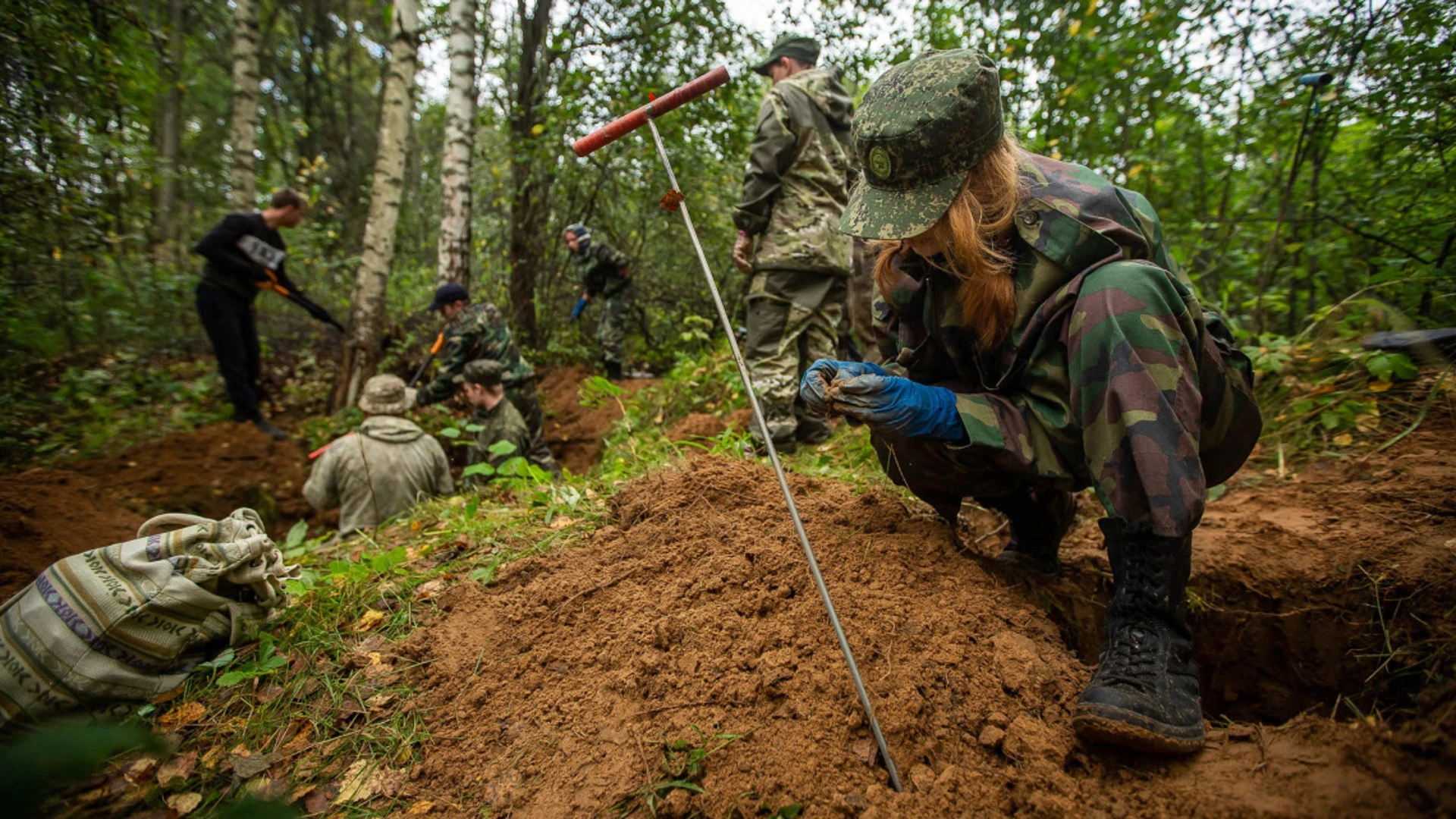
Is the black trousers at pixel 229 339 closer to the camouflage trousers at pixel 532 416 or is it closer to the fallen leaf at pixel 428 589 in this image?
the camouflage trousers at pixel 532 416

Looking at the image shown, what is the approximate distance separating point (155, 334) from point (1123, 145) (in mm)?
9213

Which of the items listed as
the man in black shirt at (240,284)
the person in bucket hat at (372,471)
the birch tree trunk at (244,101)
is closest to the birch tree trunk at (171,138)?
the birch tree trunk at (244,101)

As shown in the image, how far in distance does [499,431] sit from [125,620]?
3543mm

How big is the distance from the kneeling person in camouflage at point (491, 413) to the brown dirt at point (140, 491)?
131 centimetres

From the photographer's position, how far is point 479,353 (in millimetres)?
5762

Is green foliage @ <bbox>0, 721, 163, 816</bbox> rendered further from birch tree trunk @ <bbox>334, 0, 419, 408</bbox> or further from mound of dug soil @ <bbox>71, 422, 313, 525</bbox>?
birch tree trunk @ <bbox>334, 0, 419, 408</bbox>

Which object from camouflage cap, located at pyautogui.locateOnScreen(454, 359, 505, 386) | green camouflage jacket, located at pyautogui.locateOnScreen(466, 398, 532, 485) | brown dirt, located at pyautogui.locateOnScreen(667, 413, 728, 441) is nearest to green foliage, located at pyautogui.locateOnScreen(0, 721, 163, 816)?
brown dirt, located at pyautogui.locateOnScreen(667, 413, 728, 441)

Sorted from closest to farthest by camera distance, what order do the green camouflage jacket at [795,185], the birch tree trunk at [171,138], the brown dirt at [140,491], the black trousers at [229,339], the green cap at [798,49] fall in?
the brown dirt at [140,491], the green camouflage jacket at [795,185], the green cap at [798,49], the black trousers at [229,339], the birch tree trunk at [171,138]

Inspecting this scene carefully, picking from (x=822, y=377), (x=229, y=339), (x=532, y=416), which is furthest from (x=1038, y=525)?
(x=229, y=339)

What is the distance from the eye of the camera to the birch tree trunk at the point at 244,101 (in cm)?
796

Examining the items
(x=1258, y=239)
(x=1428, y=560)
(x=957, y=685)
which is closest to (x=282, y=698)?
(x=957, y=685)

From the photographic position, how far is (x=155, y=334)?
22.0 ft

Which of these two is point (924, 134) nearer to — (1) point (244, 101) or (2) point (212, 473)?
(2) point (212, 473)

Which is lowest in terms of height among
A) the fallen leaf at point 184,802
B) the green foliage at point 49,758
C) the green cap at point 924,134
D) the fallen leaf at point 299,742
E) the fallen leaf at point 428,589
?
the fallen leaf at point 184,802
